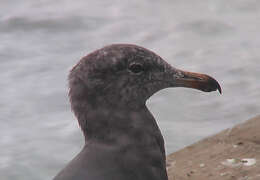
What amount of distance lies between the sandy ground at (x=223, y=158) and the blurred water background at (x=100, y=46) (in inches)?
60.7

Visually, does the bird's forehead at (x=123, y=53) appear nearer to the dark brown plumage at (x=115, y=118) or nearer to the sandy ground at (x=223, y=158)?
the dark brown plumage at (x=115, y=118)

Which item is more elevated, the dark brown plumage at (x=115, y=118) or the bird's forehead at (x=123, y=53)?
the bird's forehead at (x=123, y=53)

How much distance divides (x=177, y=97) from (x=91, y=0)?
352cm

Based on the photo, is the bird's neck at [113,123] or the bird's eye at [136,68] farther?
the bird's eye at [136,68]

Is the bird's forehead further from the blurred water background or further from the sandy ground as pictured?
the blurred water background

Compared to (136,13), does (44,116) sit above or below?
below

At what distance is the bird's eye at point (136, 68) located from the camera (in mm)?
4145

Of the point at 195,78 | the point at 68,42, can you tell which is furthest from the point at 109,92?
Answer: the point at 68,42

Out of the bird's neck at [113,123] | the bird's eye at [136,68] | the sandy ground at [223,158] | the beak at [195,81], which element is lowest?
the sandy ground at [223,158]

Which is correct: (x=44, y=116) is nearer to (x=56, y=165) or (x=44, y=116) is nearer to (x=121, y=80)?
(x=56, y=165)

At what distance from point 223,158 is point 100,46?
453 centimetres

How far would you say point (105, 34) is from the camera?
10.7m

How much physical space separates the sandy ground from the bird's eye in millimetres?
1657

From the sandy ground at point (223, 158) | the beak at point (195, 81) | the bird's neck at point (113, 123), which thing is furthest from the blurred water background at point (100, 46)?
the bird's neck at point (113, 123)
